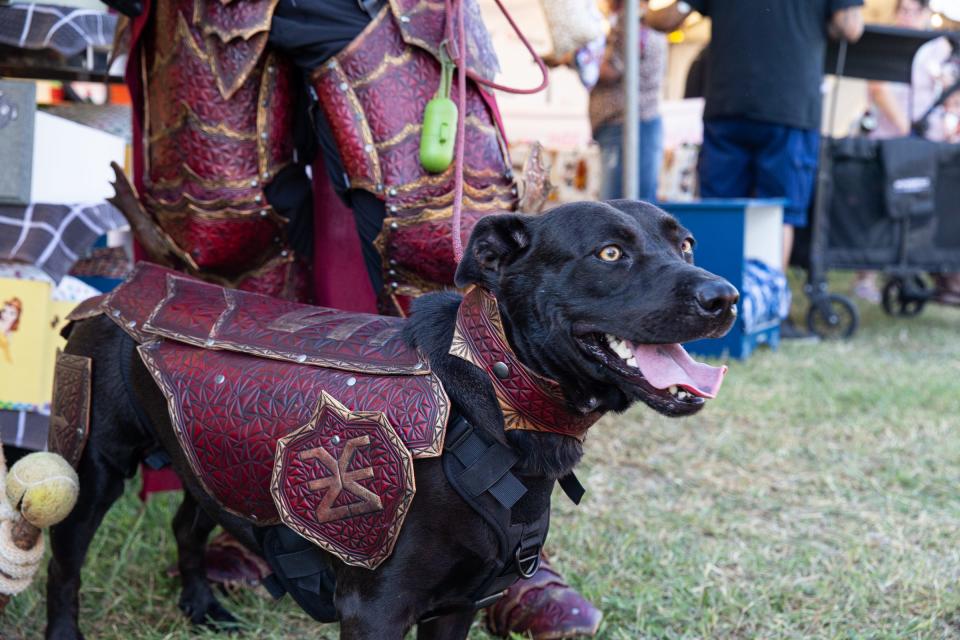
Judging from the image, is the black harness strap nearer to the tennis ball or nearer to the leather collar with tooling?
the leather collar with tooling

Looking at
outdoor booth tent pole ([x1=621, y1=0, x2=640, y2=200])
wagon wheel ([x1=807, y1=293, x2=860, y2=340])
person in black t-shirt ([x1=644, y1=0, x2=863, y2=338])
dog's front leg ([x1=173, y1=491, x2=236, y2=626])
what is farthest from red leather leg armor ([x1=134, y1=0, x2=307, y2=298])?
wagon wheel ([x1=807, y1=293, x2=860, y2=340])

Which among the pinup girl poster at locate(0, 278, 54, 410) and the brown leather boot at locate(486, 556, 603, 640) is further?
the pinup girl poster at locate(0, 278, 54, 410)

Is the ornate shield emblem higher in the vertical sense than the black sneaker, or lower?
higher

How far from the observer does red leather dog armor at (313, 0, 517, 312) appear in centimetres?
197

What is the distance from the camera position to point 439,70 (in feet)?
6.64

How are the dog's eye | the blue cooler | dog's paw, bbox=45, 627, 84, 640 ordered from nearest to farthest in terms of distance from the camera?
1. the dog's eye
2. dog's paw, bbox=45, 627, 84, 640
3. the blue cooler

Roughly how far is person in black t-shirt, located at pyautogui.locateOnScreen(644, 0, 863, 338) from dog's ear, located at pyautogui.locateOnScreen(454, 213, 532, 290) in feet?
12.7

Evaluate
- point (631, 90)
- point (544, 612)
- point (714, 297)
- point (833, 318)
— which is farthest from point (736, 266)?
point (714, 297)

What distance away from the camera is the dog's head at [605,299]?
140 cm

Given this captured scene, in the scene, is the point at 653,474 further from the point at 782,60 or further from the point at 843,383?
the point at 782,60

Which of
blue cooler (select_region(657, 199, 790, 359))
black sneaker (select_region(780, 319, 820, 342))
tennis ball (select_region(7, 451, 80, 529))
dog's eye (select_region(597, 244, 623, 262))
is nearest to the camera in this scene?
dog's eye (select_region(597, 244, 623, 262))

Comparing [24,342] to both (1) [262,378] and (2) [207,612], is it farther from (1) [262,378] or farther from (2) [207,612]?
(1) [262,378]

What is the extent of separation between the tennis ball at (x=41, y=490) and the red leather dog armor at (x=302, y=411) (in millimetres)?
261

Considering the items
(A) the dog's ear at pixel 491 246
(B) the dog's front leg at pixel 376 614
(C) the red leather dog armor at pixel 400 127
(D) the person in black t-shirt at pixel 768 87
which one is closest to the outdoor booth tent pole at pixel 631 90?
(D) the person in black t-shirt at pixel 768 87
